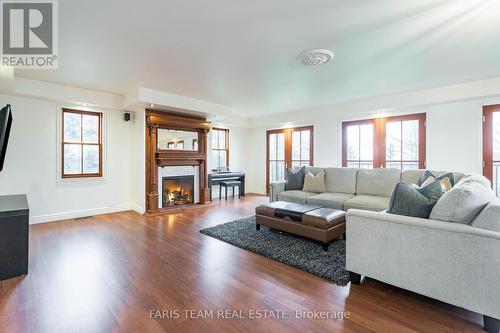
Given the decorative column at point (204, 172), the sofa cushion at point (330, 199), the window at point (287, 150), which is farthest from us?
the window at point (287, 150)

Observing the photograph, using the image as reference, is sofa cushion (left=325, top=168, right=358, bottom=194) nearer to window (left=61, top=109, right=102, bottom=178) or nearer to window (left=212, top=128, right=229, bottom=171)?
window (left=212, top=128, right=229, bottom=171)

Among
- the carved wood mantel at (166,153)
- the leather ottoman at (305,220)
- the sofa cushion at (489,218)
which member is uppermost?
the carved wood mantel at (166,153)

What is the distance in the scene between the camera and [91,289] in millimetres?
2139

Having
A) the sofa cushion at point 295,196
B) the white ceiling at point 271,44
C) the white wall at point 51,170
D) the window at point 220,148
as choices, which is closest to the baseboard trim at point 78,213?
the white wall at point 51,170

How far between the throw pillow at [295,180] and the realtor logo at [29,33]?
4.18 metres

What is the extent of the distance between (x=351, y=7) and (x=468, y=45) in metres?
1.78

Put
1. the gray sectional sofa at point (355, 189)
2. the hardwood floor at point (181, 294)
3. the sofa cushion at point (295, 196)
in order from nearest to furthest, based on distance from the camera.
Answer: the hardwood floor at point (181, 294), the gray sectional sofa at point (355, 189), the sofa cushion at point (295, 196)

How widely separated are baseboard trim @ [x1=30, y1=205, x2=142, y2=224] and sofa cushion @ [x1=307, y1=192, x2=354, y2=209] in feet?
11.5

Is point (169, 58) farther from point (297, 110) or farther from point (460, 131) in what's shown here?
point (460, 131)

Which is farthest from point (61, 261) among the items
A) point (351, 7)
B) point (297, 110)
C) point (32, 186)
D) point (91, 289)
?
point (297, 110)

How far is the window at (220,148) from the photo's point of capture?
7207mm

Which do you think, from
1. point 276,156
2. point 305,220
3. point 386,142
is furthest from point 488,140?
point 276,156

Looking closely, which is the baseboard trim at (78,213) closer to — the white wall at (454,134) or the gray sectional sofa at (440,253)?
the gray sectional sofa at (440,253)

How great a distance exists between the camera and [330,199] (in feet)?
13.4
